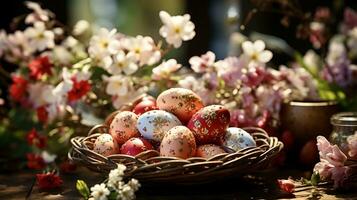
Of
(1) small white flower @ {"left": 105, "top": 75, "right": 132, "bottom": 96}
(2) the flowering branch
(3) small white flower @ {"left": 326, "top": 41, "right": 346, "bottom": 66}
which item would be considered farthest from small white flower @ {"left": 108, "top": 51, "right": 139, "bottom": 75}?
(3) small white flower @ {"left": 326, "top": 41, "right": 346, "bottom": 66}

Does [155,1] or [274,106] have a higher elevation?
[155,1]

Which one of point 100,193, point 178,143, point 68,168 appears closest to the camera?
point 100,193

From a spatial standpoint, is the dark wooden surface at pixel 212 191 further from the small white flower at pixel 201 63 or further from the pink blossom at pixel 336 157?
the small white flower at pixel 201 63

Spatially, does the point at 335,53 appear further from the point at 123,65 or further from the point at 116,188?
the point at 116,188

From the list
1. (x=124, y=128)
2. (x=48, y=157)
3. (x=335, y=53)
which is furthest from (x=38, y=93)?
(x=335, y=53)

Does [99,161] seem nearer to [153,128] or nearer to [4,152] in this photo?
[153,128]

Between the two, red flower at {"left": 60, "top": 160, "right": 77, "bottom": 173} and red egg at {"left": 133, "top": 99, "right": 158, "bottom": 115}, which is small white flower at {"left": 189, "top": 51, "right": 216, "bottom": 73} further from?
red flower at {"left": 60, "top": 160, "right": 77, "bottom": 173}

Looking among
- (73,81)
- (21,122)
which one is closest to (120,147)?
(73,81)
